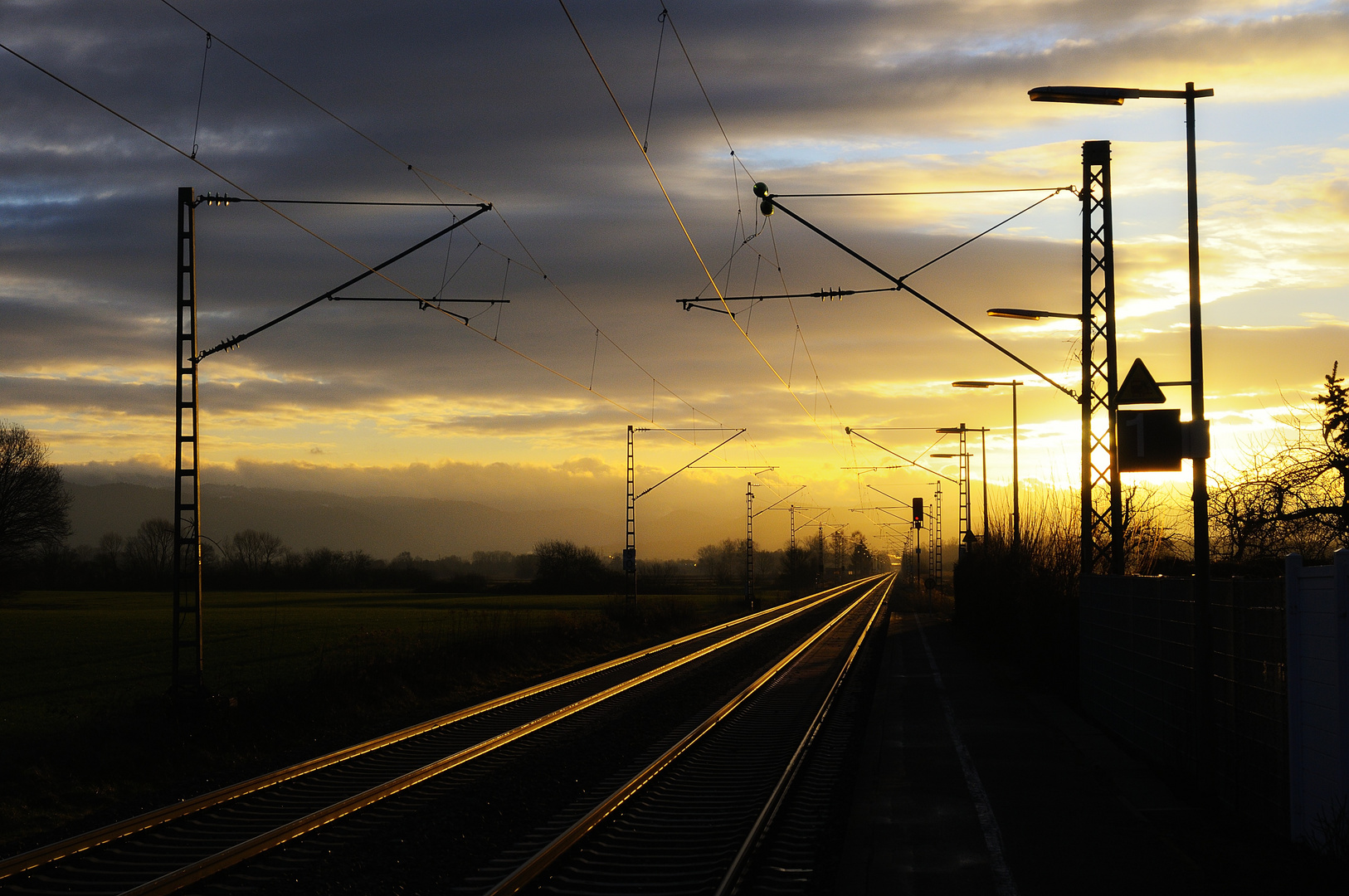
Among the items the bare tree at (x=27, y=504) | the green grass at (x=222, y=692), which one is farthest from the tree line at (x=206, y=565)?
the green grass at (x=222, y=692)

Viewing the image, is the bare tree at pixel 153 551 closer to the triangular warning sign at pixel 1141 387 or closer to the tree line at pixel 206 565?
the tree line at pixel 206 565

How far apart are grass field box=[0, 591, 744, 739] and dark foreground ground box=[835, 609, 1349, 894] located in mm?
12140

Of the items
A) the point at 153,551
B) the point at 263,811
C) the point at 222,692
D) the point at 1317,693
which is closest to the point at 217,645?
the point at 222,692

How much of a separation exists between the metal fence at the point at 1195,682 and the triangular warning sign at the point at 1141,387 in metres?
2.66

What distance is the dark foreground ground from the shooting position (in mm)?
8891

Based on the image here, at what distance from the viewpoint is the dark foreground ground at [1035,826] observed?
889 cm

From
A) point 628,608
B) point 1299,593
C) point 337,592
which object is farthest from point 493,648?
point 337,592

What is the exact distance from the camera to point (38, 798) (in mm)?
12461

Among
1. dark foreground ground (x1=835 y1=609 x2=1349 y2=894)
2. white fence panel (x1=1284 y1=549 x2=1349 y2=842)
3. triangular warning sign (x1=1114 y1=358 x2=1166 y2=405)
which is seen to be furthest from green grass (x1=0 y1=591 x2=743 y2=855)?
triangular warning sign (x1=1114 y1=358 x2=1166 y2=405)

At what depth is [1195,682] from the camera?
478 inches

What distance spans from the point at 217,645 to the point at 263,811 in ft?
92.1

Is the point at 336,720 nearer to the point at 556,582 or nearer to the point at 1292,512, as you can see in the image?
the point at 1292,512

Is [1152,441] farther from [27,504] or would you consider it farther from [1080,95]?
[27,504]

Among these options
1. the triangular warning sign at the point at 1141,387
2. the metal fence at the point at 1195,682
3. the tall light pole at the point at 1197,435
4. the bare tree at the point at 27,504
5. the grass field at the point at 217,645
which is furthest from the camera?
the bare tree at the point at 27,504
